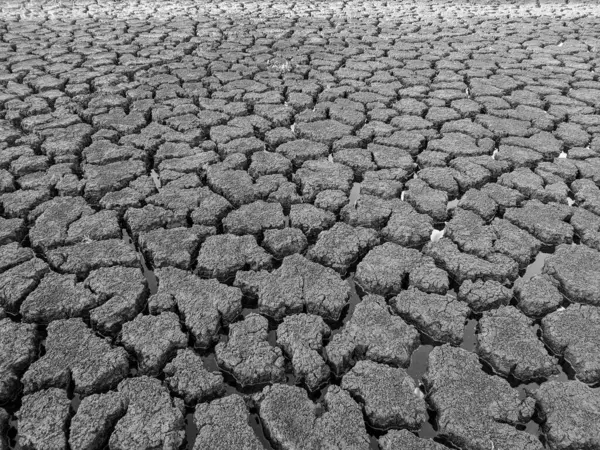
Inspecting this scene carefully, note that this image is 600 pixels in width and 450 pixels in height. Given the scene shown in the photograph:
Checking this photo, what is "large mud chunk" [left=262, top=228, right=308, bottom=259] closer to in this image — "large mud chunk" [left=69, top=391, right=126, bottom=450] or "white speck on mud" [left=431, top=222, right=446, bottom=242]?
"white speck on mud" [left=431, top=222, right=446, bottom=242]

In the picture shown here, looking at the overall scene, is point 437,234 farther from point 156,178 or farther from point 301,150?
point 156,178

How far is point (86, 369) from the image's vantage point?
5.50 feet

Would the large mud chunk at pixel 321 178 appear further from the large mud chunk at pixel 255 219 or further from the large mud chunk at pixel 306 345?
the large mud chunk at pixel 306 345

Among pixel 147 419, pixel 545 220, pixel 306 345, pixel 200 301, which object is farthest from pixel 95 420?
pixel 545 220

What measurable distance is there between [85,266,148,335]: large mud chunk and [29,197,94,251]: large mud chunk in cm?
39

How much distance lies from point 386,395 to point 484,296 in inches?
27.1

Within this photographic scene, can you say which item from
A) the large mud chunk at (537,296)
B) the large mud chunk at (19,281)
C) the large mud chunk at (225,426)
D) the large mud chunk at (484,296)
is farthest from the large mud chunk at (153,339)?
the large mud chunk at (537,296)

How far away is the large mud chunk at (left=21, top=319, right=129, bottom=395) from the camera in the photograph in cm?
164

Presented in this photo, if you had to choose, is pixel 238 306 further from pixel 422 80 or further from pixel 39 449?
pixel 422 80

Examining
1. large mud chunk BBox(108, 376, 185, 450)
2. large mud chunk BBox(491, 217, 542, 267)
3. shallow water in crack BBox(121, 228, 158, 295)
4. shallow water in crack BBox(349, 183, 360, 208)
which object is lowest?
shallow water in crack BBox(121, 228, 158, 295)

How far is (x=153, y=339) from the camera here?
179cm

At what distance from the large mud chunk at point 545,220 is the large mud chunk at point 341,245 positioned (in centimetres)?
81

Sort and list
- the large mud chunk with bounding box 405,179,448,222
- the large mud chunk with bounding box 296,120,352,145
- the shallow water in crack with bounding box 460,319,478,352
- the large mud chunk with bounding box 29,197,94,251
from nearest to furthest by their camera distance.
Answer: the shallow water in crack with bounding box 460,319,478,352
the large mud chunk with bounding box 29,197,94,251
the large mud chunk with bounding box 405,179,448,222
the large mud chunk with bounding box 296,120,352,145

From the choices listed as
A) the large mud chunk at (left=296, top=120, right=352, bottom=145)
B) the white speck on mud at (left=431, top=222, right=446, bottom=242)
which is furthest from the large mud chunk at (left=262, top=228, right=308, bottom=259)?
the large mud chunk at (left=296, top=120, right=352, bottom=145)
